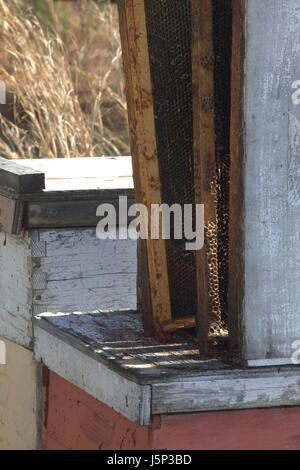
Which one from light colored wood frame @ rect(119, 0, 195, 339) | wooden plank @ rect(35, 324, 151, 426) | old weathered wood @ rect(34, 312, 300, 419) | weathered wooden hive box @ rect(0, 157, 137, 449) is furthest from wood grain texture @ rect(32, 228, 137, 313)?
light colored wood frame @ rect(119, 0, 195, 339)

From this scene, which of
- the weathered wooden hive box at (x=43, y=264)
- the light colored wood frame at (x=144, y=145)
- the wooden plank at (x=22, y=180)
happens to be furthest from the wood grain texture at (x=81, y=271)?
the light colored wood frame at (x=144, y=145)

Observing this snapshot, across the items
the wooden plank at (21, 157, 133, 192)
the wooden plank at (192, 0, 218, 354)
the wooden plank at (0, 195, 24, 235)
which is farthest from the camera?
the wooden plank at (21, 157, 133, 192)

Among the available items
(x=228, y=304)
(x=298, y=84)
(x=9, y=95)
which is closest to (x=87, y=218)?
(x=228, y=304)

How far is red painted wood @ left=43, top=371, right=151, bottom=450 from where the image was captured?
1928 mm

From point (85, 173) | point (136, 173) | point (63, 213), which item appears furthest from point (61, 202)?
point (136, 173)

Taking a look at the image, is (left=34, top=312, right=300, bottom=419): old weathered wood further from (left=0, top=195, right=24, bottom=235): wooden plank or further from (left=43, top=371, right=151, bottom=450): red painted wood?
(left=0, top=195, right=24, bottom=235): wooden plank

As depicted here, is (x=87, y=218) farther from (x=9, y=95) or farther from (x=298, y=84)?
(x=9, y=95)

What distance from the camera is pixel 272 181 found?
5.81 feet

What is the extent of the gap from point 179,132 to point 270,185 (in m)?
0.35

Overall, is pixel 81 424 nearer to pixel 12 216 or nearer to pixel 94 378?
pixel 94 378

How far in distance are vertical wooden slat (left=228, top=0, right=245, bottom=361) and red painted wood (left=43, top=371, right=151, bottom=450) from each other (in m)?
0.32

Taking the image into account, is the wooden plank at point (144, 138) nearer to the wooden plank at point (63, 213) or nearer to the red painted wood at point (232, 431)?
the red painted wood at point (232, 431)

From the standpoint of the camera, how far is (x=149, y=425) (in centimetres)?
180
